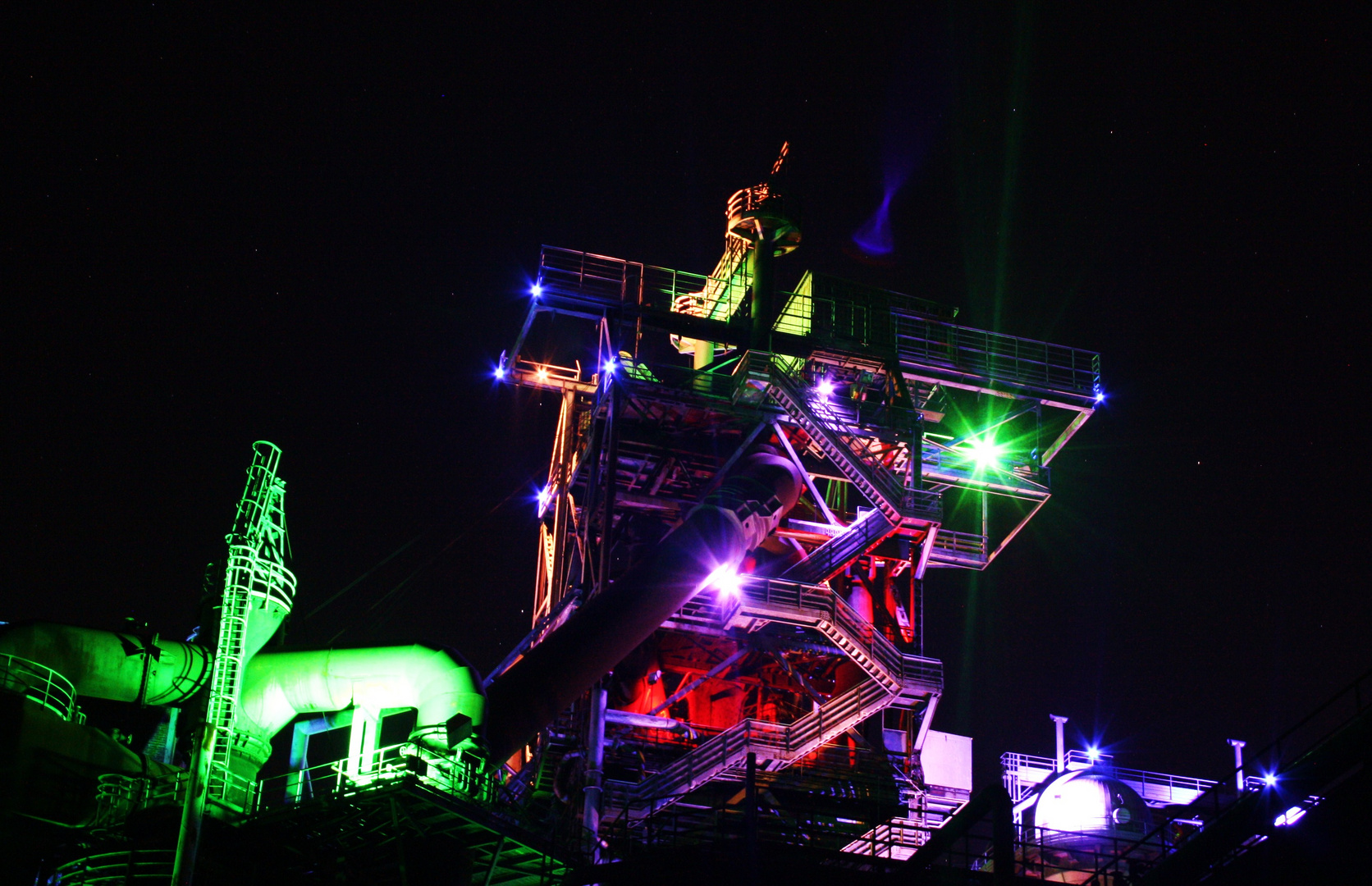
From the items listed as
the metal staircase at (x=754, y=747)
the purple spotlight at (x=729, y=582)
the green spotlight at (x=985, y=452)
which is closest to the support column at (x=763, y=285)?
the purple spotlight at (x=729, y=582)

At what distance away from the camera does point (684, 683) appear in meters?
47.4

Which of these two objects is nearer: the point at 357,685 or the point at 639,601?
the point at 357,685

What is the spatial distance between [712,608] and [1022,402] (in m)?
14.4

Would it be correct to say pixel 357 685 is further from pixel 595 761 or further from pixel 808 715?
pixel 808 715

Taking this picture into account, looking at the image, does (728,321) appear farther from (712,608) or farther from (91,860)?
(91,860)

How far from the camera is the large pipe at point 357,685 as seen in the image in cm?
3375

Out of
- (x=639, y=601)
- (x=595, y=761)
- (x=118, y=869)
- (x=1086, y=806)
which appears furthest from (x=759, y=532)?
(x=118, y=869)

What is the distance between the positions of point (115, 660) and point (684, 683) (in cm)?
1983

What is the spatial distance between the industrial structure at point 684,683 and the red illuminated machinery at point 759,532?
0.11m

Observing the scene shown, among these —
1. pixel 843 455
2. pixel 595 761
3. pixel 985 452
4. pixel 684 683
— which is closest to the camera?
pixel 595 761

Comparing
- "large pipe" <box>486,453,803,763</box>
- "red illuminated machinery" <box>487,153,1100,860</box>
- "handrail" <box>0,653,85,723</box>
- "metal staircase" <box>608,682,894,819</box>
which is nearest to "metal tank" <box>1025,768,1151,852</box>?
"red illuminated machinery" <box>487,153,1100,860</box>

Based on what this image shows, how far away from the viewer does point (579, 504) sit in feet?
163

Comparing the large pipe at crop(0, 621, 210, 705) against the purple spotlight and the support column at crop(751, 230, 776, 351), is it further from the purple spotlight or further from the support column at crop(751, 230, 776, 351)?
the support column at crop(751, 230, 776, 351)

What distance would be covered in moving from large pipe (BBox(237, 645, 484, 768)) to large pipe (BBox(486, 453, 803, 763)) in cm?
128
